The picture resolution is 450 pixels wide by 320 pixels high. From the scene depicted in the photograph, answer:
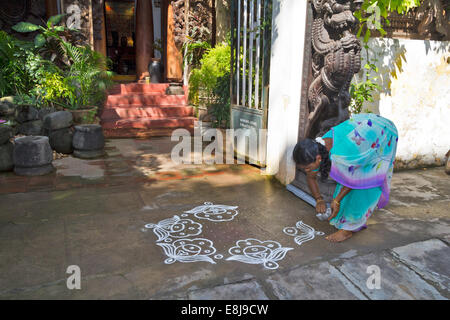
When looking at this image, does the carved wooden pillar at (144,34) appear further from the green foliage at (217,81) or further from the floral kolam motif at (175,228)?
the floral kolam motif at (175,228)

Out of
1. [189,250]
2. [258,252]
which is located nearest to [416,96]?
[258,252]

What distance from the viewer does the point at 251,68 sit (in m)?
6.05

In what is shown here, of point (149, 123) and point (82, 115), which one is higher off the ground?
point (82, 115)

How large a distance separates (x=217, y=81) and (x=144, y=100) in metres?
2.81

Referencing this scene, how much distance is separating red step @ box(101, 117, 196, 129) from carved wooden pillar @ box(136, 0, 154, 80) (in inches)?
139

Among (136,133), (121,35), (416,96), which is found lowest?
(136,133)

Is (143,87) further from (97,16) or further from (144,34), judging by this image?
(144,34)

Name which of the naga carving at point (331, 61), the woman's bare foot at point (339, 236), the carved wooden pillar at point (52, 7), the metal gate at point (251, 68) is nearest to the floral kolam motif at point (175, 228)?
the woman's bare foot at point (339, 236)

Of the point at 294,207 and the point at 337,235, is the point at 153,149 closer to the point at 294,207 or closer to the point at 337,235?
the point at 294,207

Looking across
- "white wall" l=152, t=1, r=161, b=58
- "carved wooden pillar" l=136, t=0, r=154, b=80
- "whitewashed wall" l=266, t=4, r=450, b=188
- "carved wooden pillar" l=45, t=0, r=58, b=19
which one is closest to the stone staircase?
"carved wooden pillar" l=136, t=0, r=154, b=80

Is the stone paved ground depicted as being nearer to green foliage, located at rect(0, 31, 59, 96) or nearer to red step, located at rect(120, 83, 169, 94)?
green foliage, located at rect(0, 31, 59, 96)

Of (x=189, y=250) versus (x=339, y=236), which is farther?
(x=339, y=236)

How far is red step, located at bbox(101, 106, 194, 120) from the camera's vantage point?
374 inches

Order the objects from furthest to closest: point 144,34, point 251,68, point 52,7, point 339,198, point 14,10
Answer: point 144,34 → point 14,10 → point 52,7 → point 251,68 → point 339,198
